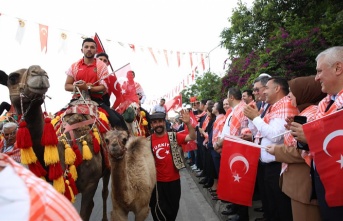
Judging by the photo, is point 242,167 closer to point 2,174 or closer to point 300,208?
point 300,208

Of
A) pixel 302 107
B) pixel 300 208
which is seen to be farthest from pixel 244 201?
pixel 302 107

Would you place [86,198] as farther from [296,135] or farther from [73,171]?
[296,135]

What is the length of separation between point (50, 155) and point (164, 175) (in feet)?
6.32

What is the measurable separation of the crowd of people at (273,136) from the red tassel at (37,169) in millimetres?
715

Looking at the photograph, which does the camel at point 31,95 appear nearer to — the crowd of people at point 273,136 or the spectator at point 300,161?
the crowd of people at point 273,136

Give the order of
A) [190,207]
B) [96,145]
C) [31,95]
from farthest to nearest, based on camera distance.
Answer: [190,207] < [96,145] < [31,95]

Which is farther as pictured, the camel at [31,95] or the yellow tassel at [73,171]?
the yellow tassel at [73,171]

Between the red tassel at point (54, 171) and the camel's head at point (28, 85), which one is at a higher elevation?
the camel's head at point (28, 85)

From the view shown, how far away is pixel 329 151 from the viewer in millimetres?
2658

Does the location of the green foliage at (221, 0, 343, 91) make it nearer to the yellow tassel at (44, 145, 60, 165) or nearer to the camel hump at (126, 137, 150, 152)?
the camel hump at (126, 137, 150, 152)

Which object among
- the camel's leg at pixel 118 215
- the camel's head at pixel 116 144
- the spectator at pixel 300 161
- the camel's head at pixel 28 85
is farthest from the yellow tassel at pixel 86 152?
the spectator at pixel 300 161

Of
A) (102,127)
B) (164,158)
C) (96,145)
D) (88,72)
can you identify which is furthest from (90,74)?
(164,158)

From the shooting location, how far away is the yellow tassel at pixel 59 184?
12.3ft

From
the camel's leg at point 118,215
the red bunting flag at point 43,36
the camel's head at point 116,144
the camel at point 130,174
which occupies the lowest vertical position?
the camel's leg at point 118,215
